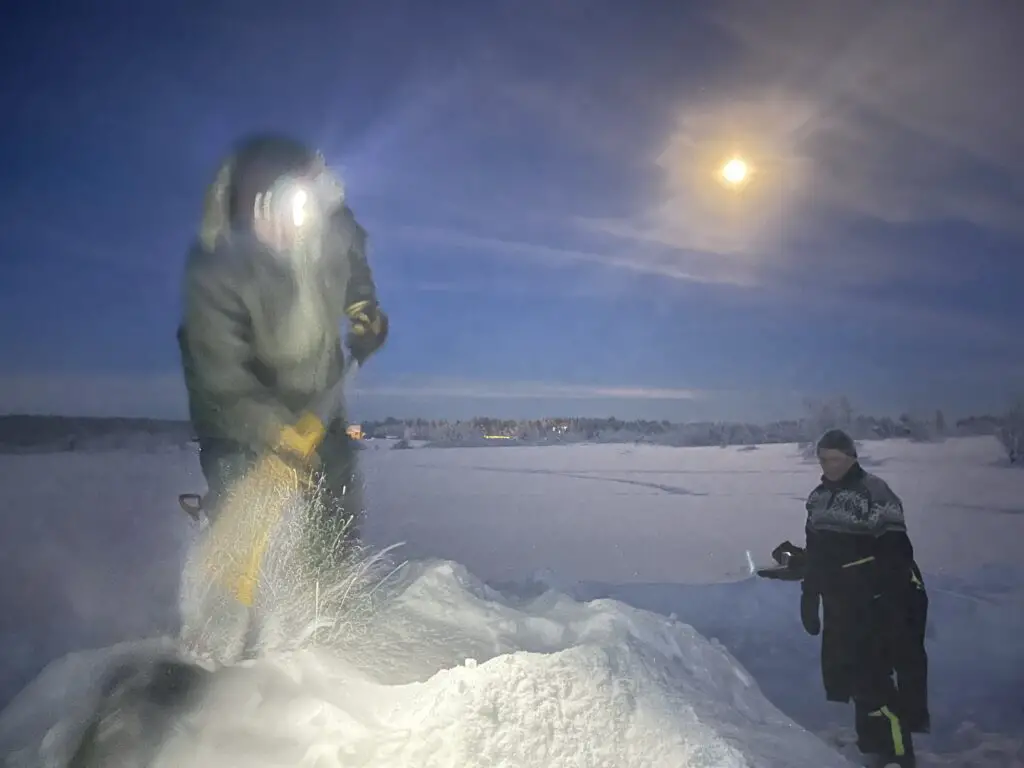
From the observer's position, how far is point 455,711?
6.98ft

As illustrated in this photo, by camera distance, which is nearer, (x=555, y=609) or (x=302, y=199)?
(x=302, y=199)

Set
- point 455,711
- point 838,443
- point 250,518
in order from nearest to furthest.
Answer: point 455,711 → point 250,518 → point 838,443

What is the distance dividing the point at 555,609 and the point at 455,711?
96 centimetres

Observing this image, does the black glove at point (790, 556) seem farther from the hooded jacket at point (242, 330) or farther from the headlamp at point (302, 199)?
the headlamp at point (302, 199)

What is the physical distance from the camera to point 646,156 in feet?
10.1

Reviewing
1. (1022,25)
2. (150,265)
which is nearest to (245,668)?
(150,265)

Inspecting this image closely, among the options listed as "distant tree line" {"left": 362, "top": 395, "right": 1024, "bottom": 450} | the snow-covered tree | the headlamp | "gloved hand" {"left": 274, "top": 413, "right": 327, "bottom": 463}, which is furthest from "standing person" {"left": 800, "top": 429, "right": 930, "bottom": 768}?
the headlamp

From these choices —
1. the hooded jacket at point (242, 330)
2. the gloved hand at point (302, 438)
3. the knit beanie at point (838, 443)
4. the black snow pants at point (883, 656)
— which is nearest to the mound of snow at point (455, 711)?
the black snow pants at point (883, 656)

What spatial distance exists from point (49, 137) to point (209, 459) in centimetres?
127

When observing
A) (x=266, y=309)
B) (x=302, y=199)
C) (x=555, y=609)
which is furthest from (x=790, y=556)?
(x=302, y=199)

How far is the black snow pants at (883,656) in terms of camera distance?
271 centimetres

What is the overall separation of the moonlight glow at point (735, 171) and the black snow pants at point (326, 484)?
6.02 ft

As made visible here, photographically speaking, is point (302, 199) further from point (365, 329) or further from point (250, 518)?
point (250, 518)

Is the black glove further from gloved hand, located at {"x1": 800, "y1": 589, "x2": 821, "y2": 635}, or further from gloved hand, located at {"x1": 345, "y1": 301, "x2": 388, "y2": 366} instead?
gloved hand, located at {"x1": 345, "y1": 301, "x2": 388, "y2": 366}
